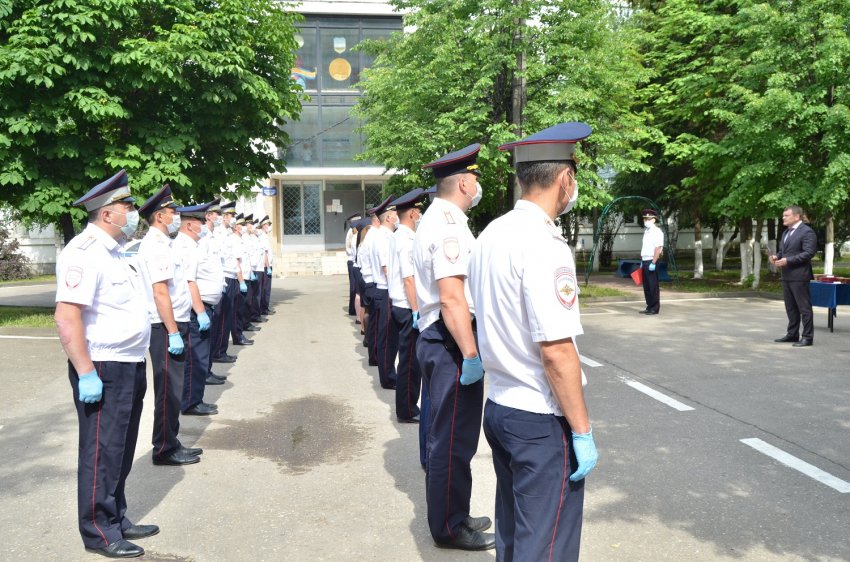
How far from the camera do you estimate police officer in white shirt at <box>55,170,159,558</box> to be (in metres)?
3.89

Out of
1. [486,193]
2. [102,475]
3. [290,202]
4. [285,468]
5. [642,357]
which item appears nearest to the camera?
[102,475]

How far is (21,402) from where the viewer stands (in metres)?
7.73

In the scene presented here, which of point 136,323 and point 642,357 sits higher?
point 136,323

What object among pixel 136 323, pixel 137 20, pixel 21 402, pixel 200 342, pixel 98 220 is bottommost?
pixel 21 402

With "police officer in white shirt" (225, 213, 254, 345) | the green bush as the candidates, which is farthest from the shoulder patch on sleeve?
the green bush

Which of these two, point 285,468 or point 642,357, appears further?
point 642,357

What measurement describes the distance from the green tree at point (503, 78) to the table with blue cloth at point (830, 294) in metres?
5.81

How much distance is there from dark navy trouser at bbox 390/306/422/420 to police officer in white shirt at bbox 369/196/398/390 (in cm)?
74

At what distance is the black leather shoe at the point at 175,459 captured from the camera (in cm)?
552

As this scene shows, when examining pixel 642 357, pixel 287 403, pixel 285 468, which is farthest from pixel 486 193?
pixel 285 468

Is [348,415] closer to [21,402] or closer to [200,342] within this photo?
[200,342]

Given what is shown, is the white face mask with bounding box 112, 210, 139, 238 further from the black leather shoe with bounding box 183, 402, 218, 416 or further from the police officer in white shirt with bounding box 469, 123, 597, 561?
the black leather shoe with bounding box 183, 402, 218, 416

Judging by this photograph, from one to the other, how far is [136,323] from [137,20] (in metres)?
11.6

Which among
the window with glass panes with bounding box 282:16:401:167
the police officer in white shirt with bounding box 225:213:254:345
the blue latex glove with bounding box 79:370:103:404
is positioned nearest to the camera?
the blue latex glove with bounding box 79:370:103:404
